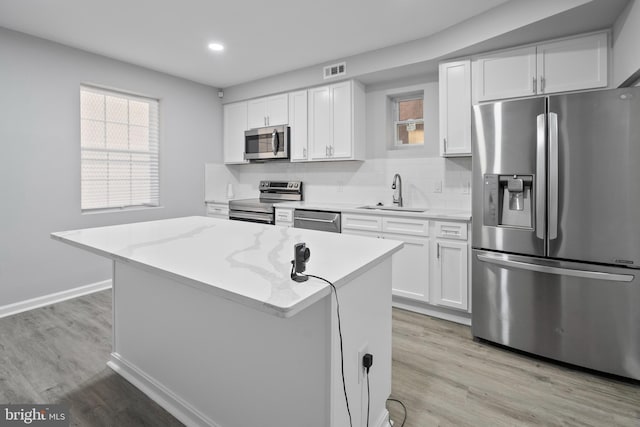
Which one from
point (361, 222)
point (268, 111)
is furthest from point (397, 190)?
point (268, 111)

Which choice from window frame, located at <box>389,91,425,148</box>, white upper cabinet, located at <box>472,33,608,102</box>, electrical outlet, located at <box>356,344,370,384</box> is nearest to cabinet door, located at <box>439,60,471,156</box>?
white upper cabinet, located at <box>472,33,608,102</box>

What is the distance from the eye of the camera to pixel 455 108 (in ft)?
9.96

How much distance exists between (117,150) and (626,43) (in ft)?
15.2

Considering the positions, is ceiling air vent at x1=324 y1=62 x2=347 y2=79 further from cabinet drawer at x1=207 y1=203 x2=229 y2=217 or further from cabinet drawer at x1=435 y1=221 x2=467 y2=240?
cabinet drawer at x1=207 y1=203 x2=229 y2=217

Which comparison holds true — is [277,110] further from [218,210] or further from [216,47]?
[218,210]

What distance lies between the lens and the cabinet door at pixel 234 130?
185 inches

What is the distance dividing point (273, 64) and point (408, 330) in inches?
125

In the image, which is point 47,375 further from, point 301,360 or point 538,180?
point 538,180

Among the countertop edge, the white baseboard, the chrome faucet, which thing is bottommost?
the white baseboard

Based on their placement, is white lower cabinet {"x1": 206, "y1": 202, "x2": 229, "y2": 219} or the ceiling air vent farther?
white lower cabinet {"x1": 206, "y1": 202, "x2": 229, "y2": 219}

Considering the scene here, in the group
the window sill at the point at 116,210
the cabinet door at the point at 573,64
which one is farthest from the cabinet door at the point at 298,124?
the cabinet door at the point at 573,64

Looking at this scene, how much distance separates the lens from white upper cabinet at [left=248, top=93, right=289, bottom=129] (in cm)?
424

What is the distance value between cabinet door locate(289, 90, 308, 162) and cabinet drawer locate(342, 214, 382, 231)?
3.59 feet

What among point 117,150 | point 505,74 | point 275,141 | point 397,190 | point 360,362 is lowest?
point 360,362
